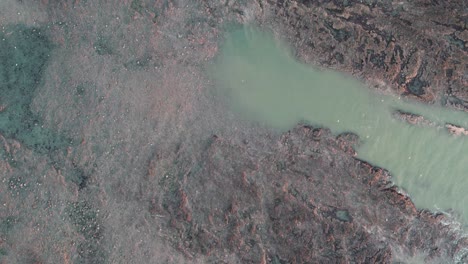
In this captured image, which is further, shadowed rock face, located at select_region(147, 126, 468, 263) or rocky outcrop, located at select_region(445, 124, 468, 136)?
rocky outcrop, located at select_region(445, 124, 468, 136)

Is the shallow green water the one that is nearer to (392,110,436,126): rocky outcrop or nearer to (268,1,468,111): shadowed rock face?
(392,110,436,126): rocky outcrop

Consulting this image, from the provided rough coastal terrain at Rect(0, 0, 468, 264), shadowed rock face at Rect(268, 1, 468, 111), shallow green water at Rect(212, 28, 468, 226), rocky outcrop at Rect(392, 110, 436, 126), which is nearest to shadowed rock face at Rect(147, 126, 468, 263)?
rough coastal terrain at Rect(0, 0, 468, 264)

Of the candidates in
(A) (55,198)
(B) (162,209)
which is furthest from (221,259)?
(A) (55,198)

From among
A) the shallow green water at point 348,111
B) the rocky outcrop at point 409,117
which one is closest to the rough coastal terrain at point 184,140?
the shallow green water at point 348,111

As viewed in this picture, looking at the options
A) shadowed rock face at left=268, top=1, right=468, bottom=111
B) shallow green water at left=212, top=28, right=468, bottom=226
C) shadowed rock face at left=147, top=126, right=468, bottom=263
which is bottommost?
shadowed rock face at left=147, top=126, right=468, bottom=263

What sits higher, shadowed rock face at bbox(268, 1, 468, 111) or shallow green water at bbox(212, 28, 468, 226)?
shadowed rock face at bbox(268, 1, 468, 111)
